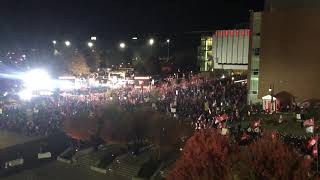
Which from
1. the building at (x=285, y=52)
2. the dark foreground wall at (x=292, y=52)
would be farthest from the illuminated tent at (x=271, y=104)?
the dark foreground wall at (x=292, y=52)

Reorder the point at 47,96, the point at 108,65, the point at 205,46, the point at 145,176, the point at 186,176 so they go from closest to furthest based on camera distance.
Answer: the point at 186,176 < the point at 145,176 < the point at 47,96 < the point at 205,46 < the point at 108,65

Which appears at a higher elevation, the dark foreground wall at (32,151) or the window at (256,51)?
the window at (256,51)

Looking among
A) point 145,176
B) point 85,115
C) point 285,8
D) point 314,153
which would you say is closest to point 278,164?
point 314,153

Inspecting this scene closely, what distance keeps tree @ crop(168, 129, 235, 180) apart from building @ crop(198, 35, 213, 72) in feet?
158

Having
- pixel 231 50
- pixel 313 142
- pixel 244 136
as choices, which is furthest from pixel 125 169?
pixel 231 50

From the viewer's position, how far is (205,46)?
67.8m

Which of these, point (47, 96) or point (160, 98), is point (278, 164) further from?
point (47, 96)

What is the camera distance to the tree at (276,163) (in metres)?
14.9

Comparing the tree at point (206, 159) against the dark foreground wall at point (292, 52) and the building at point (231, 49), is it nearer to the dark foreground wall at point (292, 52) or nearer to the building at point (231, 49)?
the dark foreground wall at point (292, 52)

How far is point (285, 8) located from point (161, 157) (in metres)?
20.7

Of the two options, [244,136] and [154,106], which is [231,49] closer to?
[154,106]

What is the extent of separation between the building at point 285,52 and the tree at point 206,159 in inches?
885

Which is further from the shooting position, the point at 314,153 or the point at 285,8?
the point at 285,8

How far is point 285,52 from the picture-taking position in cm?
3984
